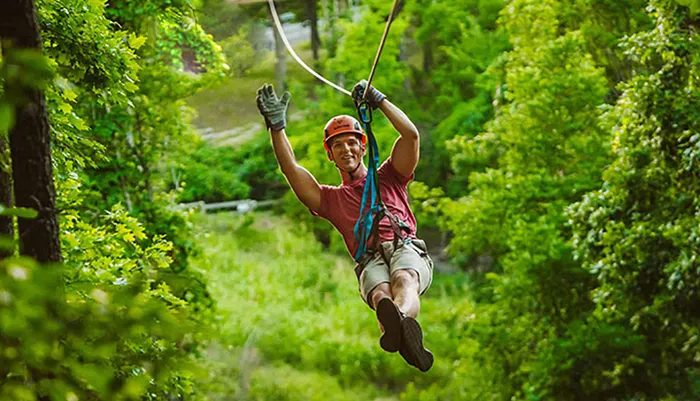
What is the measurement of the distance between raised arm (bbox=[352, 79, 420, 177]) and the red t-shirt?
6cm

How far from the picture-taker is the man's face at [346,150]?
4.70m

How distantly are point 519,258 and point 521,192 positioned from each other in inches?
28.0

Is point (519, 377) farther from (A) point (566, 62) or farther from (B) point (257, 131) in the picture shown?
(B) point (257, 131)

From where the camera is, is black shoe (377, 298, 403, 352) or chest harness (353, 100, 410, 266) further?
chest harness (353, 100, 410, 266)

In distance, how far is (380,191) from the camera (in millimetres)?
4613

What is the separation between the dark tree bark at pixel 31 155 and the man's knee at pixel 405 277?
6.63 feet

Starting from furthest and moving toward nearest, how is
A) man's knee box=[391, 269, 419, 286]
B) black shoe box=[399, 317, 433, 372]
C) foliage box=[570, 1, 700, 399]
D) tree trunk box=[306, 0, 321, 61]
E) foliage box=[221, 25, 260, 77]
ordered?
tree trunk box=[306, 0, 321, 61]
foliage box=[221, 25, 260, 77]
foliage box=[570, 1, 700, 399]
man's knee box=[391, 269, 419, 286]
black shoe box=[399, 317, 433, 372]

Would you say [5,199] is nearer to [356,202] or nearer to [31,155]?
[31,155]

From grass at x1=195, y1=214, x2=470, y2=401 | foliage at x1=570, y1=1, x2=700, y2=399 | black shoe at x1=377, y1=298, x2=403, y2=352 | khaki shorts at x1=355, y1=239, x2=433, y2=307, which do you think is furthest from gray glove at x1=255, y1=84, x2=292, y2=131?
grass at x1=195, y1=214, x2=470, y2=401

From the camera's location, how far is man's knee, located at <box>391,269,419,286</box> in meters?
4.43

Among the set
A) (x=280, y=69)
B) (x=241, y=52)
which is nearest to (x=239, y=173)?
(x=280, y=69)

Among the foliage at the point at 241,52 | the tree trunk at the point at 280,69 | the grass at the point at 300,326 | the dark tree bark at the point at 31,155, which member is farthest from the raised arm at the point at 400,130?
the tree trunk at the point at 280,69

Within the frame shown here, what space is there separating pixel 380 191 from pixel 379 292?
1.57ft

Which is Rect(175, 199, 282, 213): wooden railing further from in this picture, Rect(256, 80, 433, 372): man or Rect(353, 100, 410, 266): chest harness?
Rect(353, 100, 410, 266): chest harness
